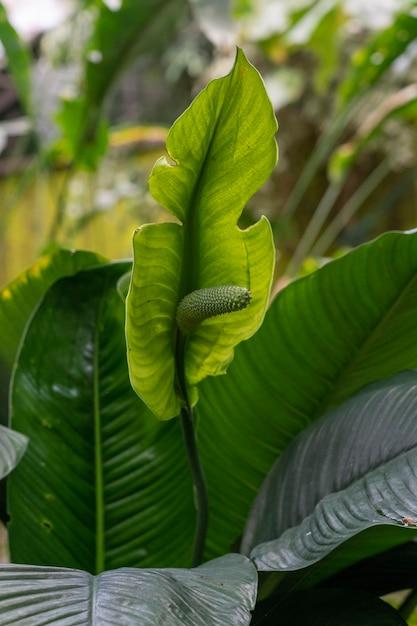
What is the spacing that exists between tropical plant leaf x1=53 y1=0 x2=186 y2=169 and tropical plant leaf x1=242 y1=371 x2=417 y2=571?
1.45 metres

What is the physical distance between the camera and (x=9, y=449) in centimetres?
59

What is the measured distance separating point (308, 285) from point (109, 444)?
0.22m

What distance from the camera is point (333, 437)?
66 centimetres

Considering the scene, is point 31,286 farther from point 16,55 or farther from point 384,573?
point 16,55

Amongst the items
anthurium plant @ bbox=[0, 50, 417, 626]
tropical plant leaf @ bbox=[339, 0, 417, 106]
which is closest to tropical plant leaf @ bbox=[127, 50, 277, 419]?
anthurium plant @ bbox=[0, 50, 417, 626]

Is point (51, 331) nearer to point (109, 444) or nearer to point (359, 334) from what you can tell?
point (109, 444)

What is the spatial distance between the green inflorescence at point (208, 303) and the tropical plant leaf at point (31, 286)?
0.28 meters

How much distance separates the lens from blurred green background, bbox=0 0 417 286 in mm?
1972

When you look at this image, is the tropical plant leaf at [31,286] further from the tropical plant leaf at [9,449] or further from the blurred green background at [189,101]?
the blurred green background at [189,101]

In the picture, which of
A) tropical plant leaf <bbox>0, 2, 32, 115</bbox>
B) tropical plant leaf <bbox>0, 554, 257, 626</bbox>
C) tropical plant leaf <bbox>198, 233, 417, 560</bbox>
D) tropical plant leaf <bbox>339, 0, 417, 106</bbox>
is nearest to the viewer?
tropical plant leaf <bbox>0, 554, 257, 626</bbox>

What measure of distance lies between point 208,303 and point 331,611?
26cm

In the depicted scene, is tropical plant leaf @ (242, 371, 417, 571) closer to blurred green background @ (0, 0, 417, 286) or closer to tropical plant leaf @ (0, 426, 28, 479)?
tropical plant leaf @ (0, 426, 28, 479)

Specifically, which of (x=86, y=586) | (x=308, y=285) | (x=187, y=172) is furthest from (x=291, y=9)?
(x=86, y=586)

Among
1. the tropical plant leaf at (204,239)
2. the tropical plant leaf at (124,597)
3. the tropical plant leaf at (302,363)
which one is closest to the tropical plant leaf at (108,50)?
the tropical plant leaf at (302,363)
